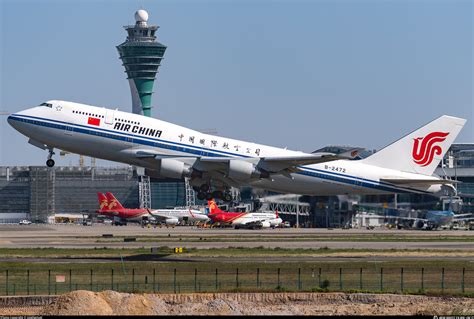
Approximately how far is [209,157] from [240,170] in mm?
2702

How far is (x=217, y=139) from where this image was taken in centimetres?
8175

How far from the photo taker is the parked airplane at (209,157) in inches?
3071

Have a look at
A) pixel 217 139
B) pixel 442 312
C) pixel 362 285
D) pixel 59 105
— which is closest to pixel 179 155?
pixel 217 139

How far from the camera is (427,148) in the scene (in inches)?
3487

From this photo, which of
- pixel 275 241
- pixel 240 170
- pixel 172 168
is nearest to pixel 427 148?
pixel 275 241

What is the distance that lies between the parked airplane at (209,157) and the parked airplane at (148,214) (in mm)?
78068

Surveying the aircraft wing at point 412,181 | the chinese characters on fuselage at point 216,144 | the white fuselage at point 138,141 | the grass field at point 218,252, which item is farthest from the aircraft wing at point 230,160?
A: the aircraft wing at point 412,181

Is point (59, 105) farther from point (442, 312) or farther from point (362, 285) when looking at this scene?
point (442, 312)

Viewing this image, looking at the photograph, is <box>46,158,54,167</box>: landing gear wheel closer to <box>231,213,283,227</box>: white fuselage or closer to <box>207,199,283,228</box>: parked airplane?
<box>207,199,283,228</box>: parked airplane

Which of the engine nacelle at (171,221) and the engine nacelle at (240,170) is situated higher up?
the engine nacelle at (240,170)

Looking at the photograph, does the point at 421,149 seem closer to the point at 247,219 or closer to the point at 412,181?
the point at 412,181

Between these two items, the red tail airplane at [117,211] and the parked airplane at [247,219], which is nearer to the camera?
the parked airplane at [247,219]

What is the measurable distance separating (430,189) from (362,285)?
27755mm

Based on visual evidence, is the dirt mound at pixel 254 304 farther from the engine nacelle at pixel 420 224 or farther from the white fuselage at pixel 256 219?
the white fuselage at pixel 256 219
